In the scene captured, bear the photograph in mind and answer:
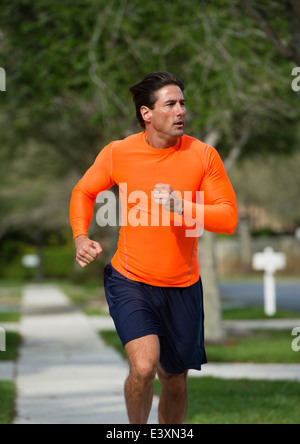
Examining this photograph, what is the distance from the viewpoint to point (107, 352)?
1173 centimetres

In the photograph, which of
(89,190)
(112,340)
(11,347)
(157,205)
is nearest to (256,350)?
(112,340)

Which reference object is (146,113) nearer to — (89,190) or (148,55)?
(89,190)

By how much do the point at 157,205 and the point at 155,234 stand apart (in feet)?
0.54

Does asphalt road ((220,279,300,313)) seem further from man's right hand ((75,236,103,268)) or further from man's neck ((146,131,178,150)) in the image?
man's right hand ((75,236,103,268))

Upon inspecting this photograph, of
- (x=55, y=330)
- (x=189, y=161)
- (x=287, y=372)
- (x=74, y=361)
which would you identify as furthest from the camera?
(x=55, y=330)

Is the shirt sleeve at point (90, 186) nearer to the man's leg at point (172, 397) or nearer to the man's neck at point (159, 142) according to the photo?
the man's neck at point (159, 142)

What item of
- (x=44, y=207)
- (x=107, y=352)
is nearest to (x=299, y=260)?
(x=44, y=207)

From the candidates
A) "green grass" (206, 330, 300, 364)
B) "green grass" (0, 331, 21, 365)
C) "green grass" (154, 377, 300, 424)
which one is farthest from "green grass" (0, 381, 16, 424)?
"green grass" (206, 330, 300, 364)

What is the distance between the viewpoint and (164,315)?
4.72 metres

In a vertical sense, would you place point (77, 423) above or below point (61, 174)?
below

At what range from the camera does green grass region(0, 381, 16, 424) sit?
655 cm
